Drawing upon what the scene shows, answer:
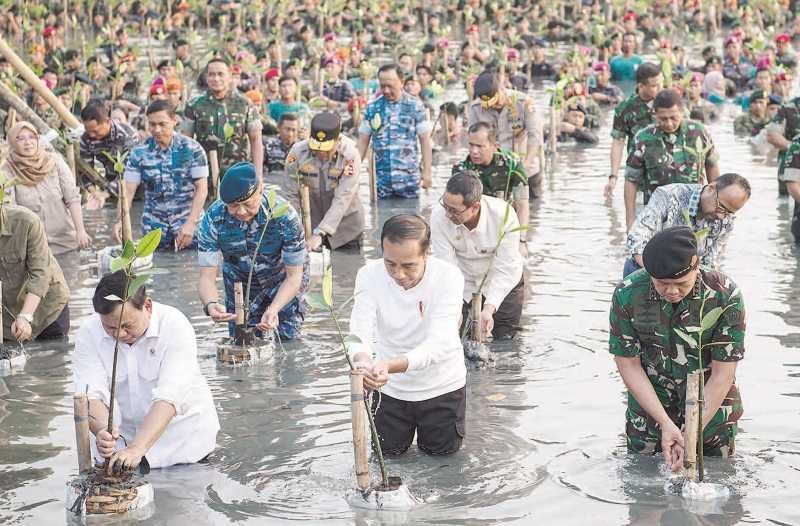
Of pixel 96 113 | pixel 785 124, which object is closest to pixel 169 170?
pixel 96 113

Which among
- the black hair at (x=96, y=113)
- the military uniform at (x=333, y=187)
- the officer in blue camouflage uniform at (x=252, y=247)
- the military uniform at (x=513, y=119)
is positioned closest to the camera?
the officer in blue camouflage uniform at (x=252, y=247)

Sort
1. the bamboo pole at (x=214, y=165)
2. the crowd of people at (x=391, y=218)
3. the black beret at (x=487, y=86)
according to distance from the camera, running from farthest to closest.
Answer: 1. the bamboo pole at (x=214, y=165)
2. the black beret at (x=487, y=86)
3. the crowd of people at (x=391, y=218)

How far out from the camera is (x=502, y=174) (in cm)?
921

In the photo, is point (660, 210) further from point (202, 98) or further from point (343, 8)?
point (343, 8)

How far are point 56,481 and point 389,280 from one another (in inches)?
73.2

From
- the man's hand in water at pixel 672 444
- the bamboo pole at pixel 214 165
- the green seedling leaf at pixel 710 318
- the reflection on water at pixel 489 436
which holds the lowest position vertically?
the reflection on water at pixel 489 436

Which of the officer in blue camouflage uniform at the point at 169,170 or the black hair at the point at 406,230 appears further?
the officer in blue camouflage uniform at the point at 169,170

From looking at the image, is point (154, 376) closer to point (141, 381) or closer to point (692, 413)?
point (141, 381)

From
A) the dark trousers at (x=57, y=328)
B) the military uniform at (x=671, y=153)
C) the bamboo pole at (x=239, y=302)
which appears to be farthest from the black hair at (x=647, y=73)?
the dark trousers at (x=57, y=328)

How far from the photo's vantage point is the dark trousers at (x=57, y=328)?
29.5 ft

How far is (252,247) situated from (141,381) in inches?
83.9

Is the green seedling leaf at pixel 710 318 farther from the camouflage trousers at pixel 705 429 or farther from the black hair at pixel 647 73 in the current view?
the black hair at pixel 647 73

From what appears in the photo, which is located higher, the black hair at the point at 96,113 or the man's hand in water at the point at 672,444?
the black hair at the point at 96,113

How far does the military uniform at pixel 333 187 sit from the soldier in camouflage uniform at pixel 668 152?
2.31m
